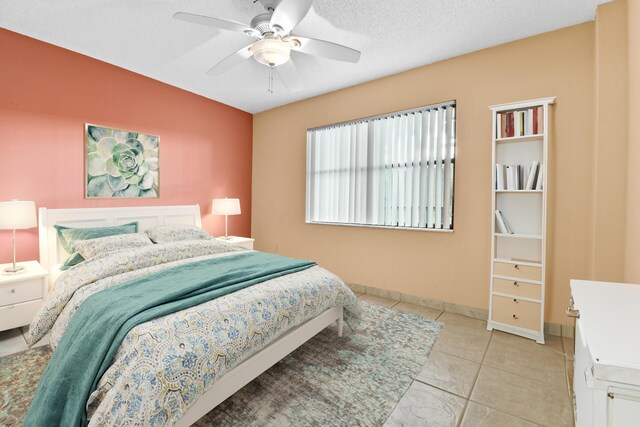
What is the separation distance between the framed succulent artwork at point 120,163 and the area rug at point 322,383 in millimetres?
1739

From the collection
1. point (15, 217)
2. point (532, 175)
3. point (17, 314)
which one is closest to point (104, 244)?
point (15, 217)

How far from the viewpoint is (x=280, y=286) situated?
199 cm

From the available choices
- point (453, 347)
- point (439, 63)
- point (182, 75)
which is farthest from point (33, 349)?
point (439, 63)

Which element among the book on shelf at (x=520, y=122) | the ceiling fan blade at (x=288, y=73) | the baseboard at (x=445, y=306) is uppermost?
the ceiling fan blade at (x=288, y=73)

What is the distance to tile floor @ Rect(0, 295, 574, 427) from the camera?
1.62 metres

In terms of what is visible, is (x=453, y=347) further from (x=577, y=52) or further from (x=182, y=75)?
(x=182, y=75)

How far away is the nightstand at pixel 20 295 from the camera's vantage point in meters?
2.30

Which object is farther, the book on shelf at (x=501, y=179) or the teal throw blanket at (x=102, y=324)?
the book on shelf at (x=501, y=179)

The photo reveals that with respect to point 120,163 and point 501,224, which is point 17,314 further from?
point 501,224

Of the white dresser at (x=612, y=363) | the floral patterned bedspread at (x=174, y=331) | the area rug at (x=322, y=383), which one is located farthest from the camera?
the area rug at (x=322, y=383)

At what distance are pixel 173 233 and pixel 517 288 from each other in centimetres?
356

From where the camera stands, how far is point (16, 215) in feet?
7.84

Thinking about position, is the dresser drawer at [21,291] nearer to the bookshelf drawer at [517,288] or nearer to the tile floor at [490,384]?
the tile floor at [490,384]

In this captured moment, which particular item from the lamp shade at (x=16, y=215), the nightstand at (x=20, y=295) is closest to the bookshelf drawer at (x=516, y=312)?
the nightstand at (x=20, y=295)
